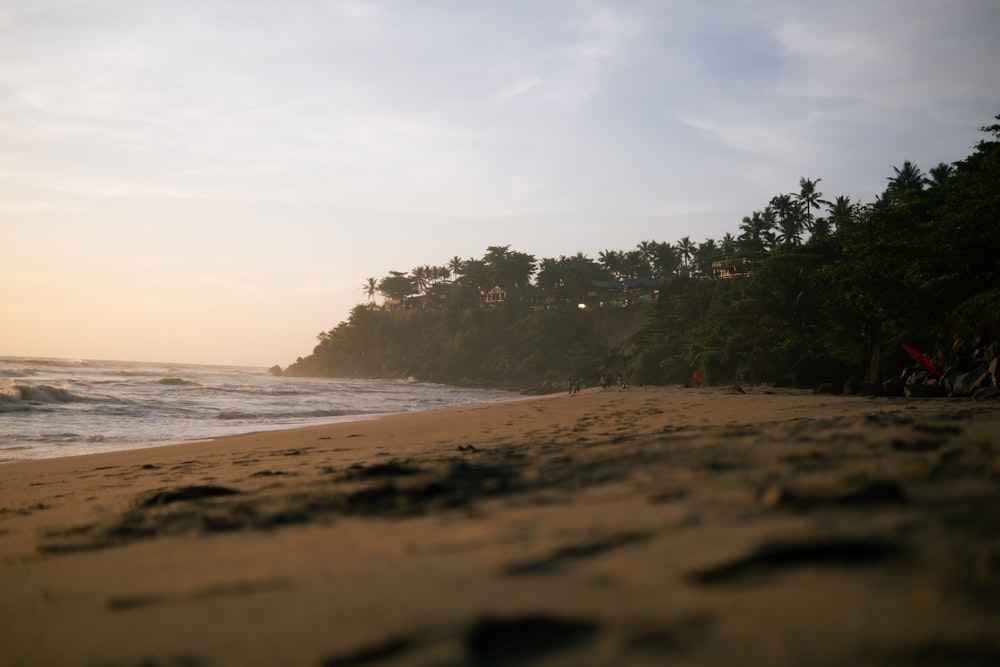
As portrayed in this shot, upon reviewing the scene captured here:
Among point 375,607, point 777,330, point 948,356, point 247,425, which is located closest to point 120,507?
point 375,607

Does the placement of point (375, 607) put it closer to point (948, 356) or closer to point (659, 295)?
point (948, 356)

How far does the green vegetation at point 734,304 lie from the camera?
60.3ft

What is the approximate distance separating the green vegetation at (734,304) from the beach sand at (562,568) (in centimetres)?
1513

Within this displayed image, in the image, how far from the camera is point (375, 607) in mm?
1706

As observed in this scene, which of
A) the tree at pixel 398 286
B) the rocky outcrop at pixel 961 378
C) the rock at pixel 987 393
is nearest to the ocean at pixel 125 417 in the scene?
the rocky outcrop at pixel 961 378

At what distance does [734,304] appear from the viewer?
3306 centimetres

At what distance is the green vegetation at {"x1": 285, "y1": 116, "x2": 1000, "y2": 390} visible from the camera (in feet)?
60.3

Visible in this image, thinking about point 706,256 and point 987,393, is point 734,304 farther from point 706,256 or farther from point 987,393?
point 706,256

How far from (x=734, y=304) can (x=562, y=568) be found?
33.5 m

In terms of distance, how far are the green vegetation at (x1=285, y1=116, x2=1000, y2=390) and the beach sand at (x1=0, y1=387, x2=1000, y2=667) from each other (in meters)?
15.1

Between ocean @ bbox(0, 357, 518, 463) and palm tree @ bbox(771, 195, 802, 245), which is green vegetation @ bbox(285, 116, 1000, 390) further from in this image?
ocean @ bbox(0, 357, 518, 463)

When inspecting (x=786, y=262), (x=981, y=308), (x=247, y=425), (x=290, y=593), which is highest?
(x=786, y=262)

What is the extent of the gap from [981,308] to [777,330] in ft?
48.0

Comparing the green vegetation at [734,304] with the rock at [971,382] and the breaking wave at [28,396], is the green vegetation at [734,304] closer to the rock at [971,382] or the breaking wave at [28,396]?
the rock at [971,382]
